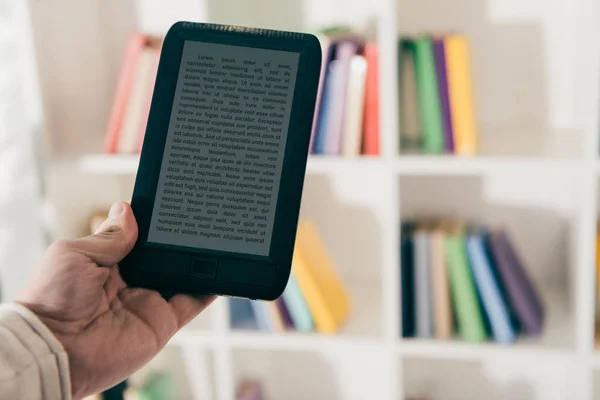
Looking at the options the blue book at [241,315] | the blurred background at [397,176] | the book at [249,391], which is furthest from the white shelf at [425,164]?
the book at [249,391]

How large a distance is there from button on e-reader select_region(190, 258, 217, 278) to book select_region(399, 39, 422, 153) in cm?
67

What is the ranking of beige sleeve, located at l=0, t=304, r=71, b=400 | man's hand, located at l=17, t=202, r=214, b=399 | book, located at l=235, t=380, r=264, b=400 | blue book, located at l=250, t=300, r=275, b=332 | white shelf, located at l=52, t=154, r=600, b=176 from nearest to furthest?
1. beige sleeve, located at l=0, t=304, r=71, b=400
2. man's hand, located at l=17, t=202, r=214, b=399
3. white shelf, located at l=52, t=154, r=600, b=176
4. blue book, located at l=250, t=300, r=275, b=332
5. book, located at l=235, t=380, r=264, b=400

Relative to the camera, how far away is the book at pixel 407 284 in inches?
51.7

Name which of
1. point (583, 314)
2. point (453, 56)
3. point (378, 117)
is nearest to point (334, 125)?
point (378, 117)

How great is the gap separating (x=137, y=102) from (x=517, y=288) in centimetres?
86

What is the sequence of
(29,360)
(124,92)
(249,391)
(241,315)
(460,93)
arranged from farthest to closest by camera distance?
(249,391) → (241,315) → (124,92) → (460,93) → (29,360)

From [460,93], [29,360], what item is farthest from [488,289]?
[29,360]

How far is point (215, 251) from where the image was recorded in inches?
30.7

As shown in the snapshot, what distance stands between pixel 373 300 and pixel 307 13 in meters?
0.68

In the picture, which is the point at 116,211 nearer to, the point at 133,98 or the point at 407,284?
the point at 133,98

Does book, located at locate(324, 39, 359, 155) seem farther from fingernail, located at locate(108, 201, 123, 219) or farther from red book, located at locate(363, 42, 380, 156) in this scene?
fingernail, located at locate(108, 201, 123, 219)

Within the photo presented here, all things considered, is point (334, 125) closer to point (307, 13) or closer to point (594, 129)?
point (307, 13)

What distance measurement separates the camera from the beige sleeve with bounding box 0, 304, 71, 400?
0.62 m

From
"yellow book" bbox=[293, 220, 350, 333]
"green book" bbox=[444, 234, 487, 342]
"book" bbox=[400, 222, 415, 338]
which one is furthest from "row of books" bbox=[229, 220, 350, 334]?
"green book" bbox=[444, 234, 487, 342]
